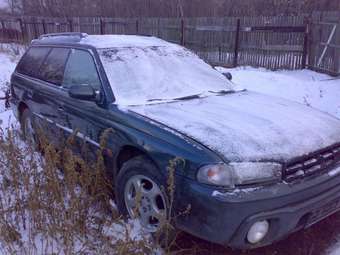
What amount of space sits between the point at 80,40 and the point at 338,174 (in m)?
2.98

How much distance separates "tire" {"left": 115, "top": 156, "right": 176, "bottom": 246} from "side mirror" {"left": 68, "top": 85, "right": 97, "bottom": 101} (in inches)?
29.7

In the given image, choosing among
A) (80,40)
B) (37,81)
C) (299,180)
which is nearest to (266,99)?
(299,180)

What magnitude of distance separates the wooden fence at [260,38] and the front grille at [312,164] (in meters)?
7.72

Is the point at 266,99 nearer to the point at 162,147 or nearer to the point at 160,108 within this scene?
the point at 160,108

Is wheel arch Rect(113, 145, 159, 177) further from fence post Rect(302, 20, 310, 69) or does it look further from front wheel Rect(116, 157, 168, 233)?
fence post Rect(302, 20, 310, 69)

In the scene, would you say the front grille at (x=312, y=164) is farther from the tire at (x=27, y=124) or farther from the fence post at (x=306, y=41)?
the fence post at (x=306, y=41)

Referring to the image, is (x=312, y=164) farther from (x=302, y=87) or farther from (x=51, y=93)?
(x=302, y=87)

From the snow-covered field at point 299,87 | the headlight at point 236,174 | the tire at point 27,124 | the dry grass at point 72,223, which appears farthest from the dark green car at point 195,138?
the snow-covered field at point 299,87

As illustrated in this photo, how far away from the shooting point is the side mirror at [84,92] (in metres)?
3.29

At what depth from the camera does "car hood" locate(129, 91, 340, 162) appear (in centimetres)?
252

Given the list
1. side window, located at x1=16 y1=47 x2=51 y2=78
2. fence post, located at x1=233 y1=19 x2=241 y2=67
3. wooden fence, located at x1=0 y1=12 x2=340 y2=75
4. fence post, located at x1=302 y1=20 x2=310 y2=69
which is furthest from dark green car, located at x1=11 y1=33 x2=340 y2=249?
fence post, located at x1=233 y1=19 x2=241 y2=67

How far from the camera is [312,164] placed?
267cm

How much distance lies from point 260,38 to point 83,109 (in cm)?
970

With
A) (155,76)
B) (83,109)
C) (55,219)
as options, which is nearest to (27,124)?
(83,109)
